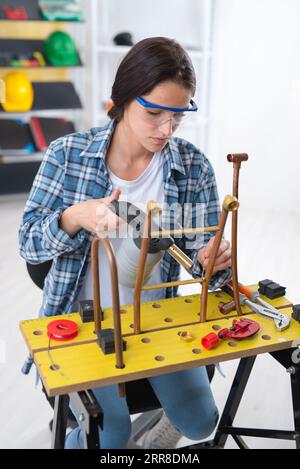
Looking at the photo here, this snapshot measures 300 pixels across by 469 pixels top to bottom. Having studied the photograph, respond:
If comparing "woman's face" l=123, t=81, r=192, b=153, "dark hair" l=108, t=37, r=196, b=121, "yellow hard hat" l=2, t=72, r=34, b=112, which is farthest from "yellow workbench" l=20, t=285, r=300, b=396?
"yellow hard hat" l=2, t=72, r=34, b=112

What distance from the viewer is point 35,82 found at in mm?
4133

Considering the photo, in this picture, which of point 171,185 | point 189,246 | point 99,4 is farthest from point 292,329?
point 99,4

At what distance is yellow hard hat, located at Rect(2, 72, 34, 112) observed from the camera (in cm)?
386

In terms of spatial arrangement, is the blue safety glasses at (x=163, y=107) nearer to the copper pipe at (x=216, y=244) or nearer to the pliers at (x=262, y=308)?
the copper pipe at (x=216, y=244)

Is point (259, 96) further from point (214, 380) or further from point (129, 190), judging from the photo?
point (129, 190)

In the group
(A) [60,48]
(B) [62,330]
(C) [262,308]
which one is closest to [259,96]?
(A) [60,48]

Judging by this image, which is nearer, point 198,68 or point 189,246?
point 189,246

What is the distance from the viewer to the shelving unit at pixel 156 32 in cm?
420

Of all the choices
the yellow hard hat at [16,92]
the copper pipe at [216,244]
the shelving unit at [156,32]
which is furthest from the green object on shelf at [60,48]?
the copper pipe at [216,244]

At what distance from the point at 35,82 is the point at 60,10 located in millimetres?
529

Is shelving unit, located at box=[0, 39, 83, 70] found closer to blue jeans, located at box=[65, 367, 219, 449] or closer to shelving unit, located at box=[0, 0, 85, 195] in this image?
shelving unit, located at box=[0, 0, 85, 195]
